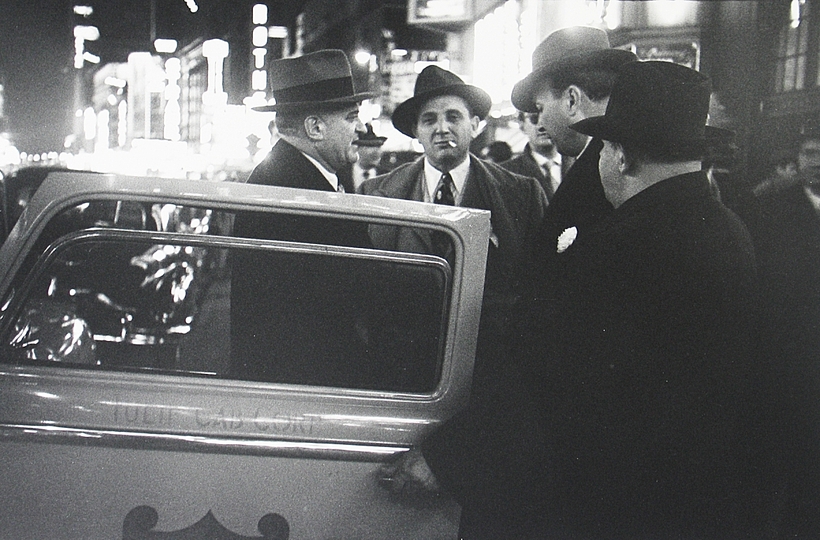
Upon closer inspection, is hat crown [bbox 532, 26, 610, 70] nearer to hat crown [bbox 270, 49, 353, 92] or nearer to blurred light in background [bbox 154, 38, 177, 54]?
hat crown [bbox 270, 49, 353, 92]

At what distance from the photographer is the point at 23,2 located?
5223 mm

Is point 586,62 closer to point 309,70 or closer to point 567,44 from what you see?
point 567,44

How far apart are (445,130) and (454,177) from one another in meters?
0.21

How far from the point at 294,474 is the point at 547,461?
0.57 m

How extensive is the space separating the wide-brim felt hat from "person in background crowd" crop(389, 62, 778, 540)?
3.83 feet

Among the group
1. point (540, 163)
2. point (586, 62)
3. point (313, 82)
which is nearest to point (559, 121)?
point (586, 62)

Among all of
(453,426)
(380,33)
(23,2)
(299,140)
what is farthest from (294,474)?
(380,33)

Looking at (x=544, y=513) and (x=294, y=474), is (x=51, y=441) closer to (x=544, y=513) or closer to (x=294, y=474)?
(x=294, y=474)

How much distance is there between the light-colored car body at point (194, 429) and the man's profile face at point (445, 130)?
5.42 feet

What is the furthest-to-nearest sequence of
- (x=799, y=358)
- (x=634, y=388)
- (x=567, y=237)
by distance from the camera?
(x=567, y=237) < (x=799, y=358) < (x=634, y=388)

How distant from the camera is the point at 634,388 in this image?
172cm

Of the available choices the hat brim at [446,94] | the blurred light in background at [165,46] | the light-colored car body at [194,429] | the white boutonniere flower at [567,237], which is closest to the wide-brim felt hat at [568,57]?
the hat brim at [446,94]

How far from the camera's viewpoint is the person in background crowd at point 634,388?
5.62ft

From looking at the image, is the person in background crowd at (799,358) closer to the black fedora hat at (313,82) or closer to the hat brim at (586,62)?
the hat brim at (586,62)
